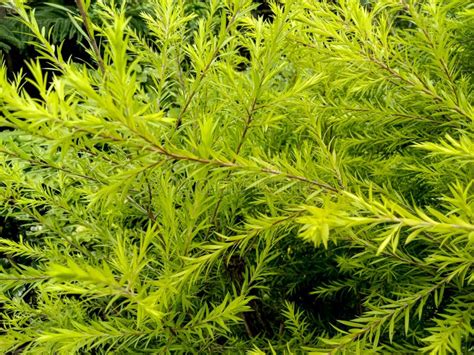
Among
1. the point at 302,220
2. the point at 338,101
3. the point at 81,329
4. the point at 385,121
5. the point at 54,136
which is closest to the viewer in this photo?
the point at 302,220

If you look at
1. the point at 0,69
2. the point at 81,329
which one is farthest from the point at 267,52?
the point at 81,329

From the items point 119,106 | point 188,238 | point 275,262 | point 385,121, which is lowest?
point 275,262

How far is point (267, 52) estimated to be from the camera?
789 millimetres

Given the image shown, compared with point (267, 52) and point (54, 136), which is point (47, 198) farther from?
point (267, 52)

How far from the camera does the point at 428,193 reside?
0.99 m

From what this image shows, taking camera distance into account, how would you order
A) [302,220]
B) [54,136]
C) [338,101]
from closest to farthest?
1. [302,220]
2. [54,136]
3. [338,101]

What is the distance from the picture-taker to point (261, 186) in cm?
86

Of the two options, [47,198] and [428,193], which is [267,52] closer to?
[428,193]

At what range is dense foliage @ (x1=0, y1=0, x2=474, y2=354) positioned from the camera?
682 millimetres

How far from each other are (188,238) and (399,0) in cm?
63

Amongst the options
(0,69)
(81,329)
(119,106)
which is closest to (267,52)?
(119,106)

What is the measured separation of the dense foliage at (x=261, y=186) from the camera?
68cm

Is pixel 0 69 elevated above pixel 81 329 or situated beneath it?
elevated above

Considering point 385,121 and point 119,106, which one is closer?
point 119,106
